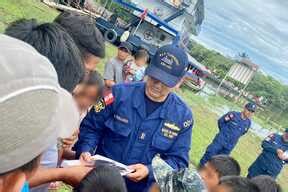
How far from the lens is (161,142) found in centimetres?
281

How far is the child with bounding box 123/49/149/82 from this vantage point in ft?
21.5

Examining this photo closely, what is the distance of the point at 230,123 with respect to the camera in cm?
798

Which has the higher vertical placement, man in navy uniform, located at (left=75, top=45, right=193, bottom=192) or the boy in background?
man in navy uniform, located at (left=75, top=45, right=193, bottom=192)

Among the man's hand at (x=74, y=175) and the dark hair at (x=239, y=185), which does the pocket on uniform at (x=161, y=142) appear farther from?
the man's hand at (x=74, y=175)

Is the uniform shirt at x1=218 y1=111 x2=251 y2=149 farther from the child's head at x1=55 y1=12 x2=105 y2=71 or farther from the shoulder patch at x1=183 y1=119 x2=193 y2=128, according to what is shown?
the child's head at x1=55 y1=12 x2=105 y2=71

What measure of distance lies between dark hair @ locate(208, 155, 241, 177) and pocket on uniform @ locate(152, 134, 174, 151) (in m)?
1.23

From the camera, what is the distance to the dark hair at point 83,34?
2.25 meters

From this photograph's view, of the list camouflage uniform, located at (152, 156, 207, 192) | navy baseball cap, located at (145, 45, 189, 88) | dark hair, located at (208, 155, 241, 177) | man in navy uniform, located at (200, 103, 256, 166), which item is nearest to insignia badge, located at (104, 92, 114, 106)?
navy baseball cap, located at (145, 45, 189, 88)

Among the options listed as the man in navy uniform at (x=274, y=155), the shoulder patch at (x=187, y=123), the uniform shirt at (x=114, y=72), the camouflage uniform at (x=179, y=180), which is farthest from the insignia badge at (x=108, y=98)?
the man in navy uniform at (x=274, y=155)

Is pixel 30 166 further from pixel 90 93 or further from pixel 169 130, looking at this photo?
pixel 90 93

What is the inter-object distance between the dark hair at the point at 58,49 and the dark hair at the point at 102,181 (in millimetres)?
496

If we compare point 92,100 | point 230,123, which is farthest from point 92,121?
point 230,123

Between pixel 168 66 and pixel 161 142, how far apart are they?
50cm

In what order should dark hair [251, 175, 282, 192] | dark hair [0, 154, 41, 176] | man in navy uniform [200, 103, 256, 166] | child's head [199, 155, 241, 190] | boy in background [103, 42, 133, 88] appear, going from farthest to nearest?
man in navy uniform [200, 103, 256, 166], boy in background [103, 42, 133, 88], child's head [199, 155, 241, 190], dark hair [251, 175, 282, 192], dark hair [0, 154, 41, 176]
